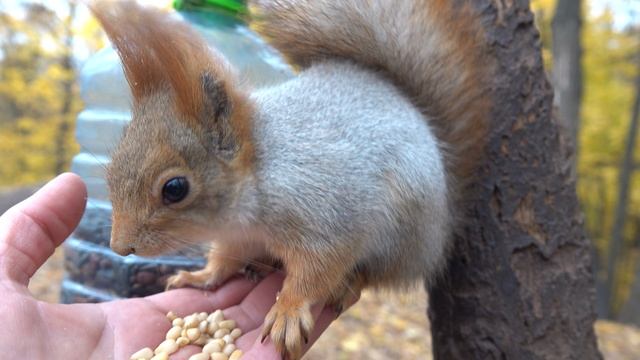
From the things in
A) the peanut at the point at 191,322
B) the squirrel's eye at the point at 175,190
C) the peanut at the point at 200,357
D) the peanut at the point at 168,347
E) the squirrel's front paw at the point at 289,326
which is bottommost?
the peanut at the point at 168,347

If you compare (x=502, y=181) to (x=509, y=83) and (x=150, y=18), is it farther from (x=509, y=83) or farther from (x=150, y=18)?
(x=150, y=18)

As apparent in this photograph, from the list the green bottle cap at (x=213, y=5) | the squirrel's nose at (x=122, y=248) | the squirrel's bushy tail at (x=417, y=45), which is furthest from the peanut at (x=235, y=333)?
the green bottle cap at (x=213, y=5)

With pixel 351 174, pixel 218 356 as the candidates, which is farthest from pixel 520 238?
pixel 218 356

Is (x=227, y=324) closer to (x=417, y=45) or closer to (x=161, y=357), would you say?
(x=161, y=357)

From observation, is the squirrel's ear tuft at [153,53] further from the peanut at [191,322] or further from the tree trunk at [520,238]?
the tree trunk at [520,238]

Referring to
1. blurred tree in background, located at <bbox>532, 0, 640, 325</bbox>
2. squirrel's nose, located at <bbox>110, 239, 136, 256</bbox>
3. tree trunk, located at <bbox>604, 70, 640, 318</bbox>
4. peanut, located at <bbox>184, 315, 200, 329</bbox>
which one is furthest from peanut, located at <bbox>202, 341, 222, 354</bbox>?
tree trunk, located at <bbox>604, 70, 640, 318</bbox>

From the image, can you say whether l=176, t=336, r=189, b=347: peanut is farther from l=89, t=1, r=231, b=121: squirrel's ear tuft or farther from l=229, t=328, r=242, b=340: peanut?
l=89, t=1, r=231, b=121: squirrel's ear tuft

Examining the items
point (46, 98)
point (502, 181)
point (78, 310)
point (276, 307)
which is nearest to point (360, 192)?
point (276, 307)
